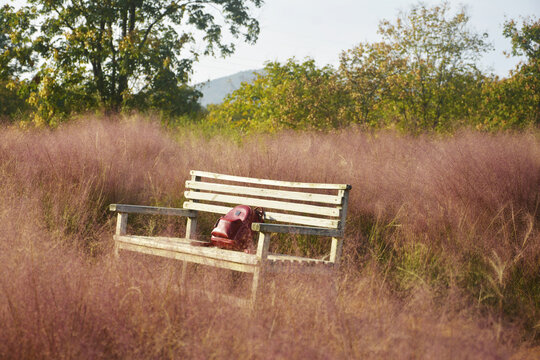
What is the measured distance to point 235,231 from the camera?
4.30 metres

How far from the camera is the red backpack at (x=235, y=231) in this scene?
4.26m

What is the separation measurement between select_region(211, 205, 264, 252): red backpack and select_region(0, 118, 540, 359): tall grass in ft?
0.94

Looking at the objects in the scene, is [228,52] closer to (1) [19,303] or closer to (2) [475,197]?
(2) [475,197]

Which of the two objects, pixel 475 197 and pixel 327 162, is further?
pixel 327 162

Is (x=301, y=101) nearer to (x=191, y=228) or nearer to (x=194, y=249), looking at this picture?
(x=191, y=228)

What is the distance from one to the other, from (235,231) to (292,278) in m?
1.07

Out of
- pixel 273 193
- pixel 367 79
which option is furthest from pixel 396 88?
pixel 273 193

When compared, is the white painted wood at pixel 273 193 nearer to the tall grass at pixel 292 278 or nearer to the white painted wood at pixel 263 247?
the tall grass at pixel 292 278

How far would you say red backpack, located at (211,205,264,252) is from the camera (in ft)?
14.0

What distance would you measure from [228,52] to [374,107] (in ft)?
16.1

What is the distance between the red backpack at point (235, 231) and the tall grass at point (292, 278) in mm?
286

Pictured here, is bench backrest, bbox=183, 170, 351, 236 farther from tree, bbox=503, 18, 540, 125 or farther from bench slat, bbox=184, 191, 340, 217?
tree, bbox=503, 18, 540, 125

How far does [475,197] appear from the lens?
15.9ft

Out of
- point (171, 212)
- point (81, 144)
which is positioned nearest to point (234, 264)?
point (171, 212)
